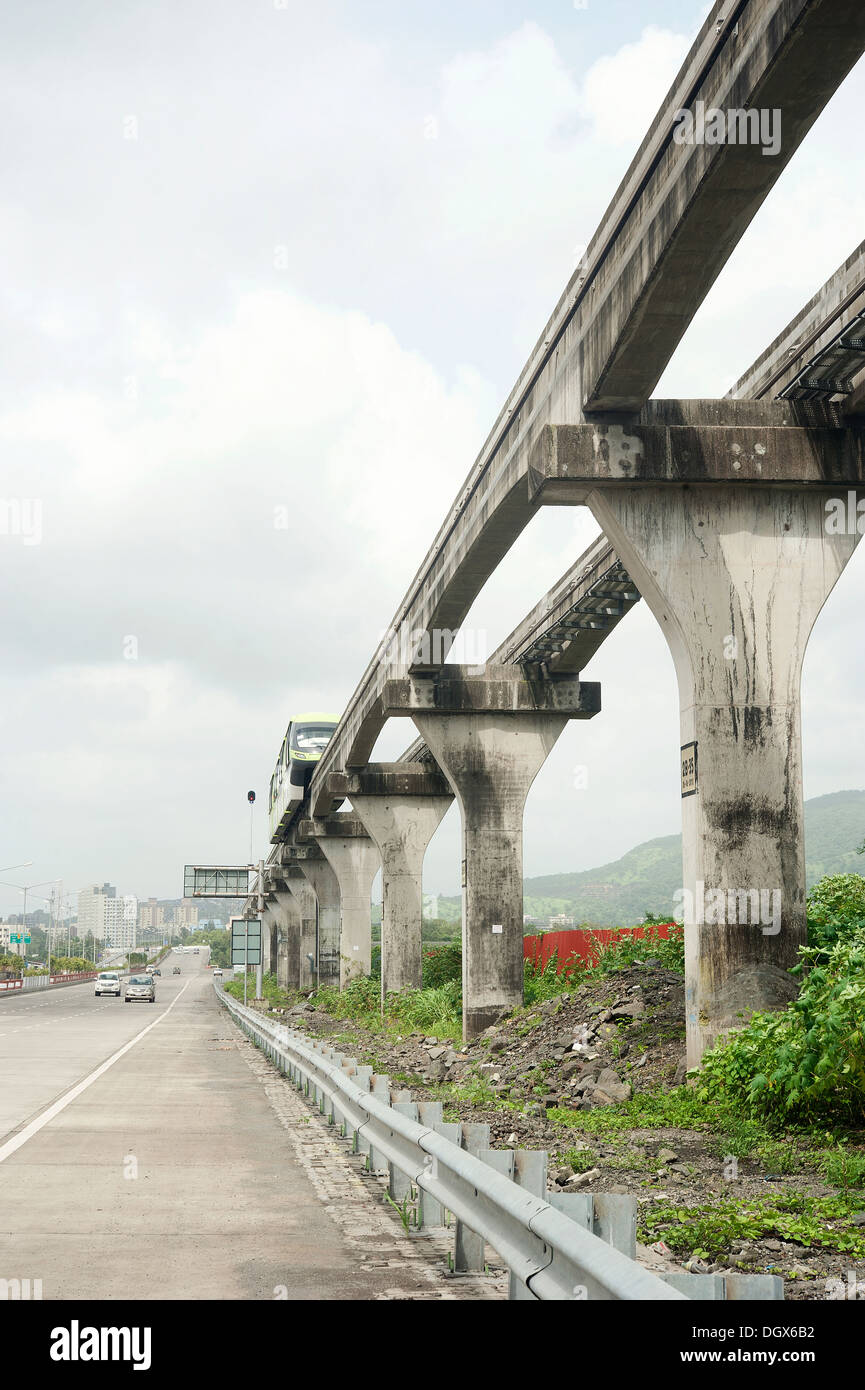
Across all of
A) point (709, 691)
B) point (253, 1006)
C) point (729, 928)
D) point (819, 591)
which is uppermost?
point (819, 591)

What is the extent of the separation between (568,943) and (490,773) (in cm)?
690

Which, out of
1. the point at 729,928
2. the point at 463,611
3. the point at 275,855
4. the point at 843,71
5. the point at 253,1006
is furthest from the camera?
the point at 275,855

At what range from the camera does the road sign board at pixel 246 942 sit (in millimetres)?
41719

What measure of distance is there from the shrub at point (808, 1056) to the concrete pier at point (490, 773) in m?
14.2

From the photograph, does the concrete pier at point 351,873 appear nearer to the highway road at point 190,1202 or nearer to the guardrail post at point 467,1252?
the highway road at point 190,1202

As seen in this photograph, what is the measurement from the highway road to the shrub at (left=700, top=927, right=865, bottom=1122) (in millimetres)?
3315

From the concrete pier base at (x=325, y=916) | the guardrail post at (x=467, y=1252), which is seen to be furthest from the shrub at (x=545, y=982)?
the concrete pier base at (x=325, y=916)

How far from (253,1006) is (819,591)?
40.8 m

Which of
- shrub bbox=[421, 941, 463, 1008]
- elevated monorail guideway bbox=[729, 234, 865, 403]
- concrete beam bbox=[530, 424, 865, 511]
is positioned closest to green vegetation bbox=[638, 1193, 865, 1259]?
concrete beam bbox=[530, 424, 865, 511]

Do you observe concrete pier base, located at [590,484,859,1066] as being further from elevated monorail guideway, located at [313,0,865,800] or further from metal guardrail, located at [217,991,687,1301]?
metal guardrail, located at [217,991,687,1301]

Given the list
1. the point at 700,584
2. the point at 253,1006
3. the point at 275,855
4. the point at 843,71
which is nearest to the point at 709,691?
the point at 700,584

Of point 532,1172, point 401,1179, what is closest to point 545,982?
point 401,1179
